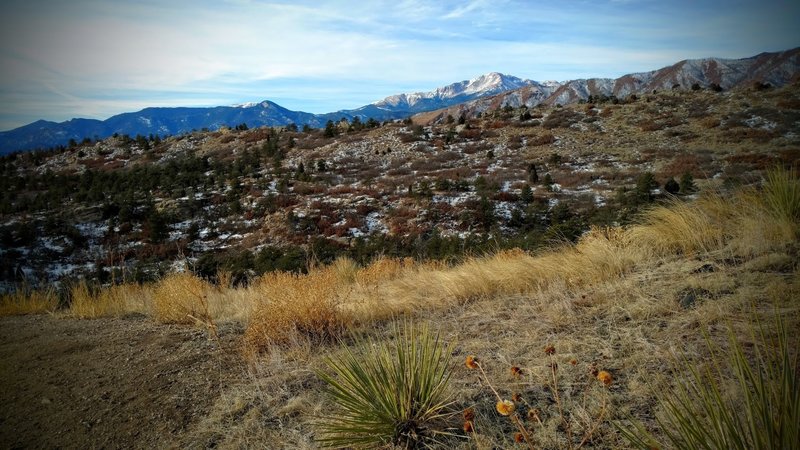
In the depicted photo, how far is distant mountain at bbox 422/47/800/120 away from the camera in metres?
113

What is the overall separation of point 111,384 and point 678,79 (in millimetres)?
176908

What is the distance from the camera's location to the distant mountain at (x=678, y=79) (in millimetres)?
113375

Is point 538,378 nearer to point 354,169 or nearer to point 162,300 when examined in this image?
point 162,300

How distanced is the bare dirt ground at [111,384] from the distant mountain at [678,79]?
341 feet

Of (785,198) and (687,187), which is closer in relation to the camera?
(785,198)

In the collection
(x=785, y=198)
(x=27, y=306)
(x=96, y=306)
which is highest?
(x=785, y=198)

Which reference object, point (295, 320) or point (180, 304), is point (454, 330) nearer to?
point (295, 320)

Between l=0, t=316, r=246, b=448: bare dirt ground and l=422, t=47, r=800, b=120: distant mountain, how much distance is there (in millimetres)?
104056

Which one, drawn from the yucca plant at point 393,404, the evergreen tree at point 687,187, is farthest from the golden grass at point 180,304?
the evergreen tree at point 687,187

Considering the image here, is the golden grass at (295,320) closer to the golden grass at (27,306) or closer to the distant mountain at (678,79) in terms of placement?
the golden grass at (27,306)

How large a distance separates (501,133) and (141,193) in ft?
84.5

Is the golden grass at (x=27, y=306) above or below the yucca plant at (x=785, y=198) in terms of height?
below

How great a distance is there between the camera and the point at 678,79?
137250mm

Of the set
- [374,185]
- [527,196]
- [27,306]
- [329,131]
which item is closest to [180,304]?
[27,306]
